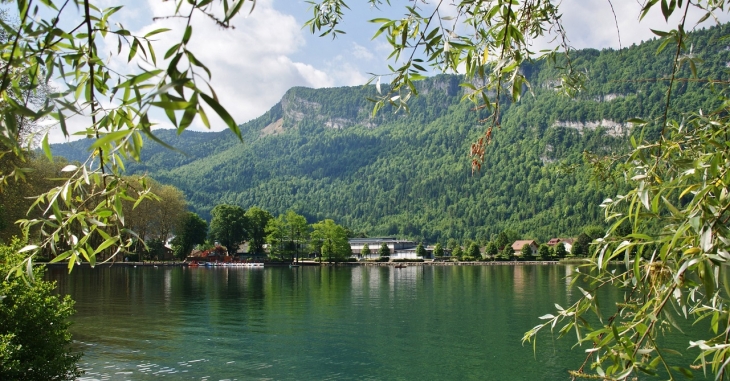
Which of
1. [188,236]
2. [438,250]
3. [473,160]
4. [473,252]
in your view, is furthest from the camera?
[438,250]

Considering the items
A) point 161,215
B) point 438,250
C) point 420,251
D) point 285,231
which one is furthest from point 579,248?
point 161,215

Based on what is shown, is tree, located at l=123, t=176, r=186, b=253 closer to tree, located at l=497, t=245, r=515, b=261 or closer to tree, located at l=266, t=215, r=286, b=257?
tree, located at l=266, t=215, r=286, b=257

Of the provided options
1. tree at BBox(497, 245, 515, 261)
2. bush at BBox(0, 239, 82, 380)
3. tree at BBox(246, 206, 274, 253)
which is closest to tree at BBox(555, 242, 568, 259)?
tree at BBox(497, 245, 515, 261)

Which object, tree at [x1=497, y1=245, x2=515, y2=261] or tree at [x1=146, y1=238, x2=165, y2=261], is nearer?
tree at [x1=146, y1=238, x2=165, y2=261]

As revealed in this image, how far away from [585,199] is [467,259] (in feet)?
238

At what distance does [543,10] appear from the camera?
3.73 meters

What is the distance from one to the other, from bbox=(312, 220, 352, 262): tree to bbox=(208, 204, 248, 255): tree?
17.5m

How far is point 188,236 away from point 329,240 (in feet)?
90.9

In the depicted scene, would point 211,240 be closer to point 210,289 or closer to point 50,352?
point 210,289

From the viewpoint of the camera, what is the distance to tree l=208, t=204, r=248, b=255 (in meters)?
113

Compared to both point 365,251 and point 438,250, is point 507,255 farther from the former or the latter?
point 365,251

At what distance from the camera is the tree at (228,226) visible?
11256cm

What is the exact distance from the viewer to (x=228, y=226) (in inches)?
4432

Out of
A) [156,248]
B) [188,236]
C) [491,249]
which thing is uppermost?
[188,236]
